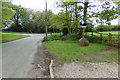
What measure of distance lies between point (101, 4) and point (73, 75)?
8.13m

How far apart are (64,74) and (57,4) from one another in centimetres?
986

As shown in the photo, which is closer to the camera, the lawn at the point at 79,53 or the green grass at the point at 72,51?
the lawn at the point at 79,53

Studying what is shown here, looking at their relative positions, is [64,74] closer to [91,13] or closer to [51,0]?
[91,13]

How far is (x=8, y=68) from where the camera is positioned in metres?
3.34

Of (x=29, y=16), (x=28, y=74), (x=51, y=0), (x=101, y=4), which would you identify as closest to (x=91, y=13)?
(x=101, y=4)

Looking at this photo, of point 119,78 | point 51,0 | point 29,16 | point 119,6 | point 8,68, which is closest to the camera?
point 119,78

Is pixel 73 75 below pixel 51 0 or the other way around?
below

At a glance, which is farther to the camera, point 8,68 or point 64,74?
point 8,68

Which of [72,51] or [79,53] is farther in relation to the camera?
[72,51]

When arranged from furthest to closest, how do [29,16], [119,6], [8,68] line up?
1. [29,16]
2. [119,6]
3. [8,68]

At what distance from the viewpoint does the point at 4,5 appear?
841 cm

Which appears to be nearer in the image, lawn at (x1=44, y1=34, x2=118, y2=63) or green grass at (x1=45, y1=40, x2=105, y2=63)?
lawn at (x1=44, y1=34, x2=118, y2=63)

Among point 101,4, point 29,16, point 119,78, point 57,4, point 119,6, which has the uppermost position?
point 29,16

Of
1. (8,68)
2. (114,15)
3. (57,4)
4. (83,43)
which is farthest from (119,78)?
(57,4)
